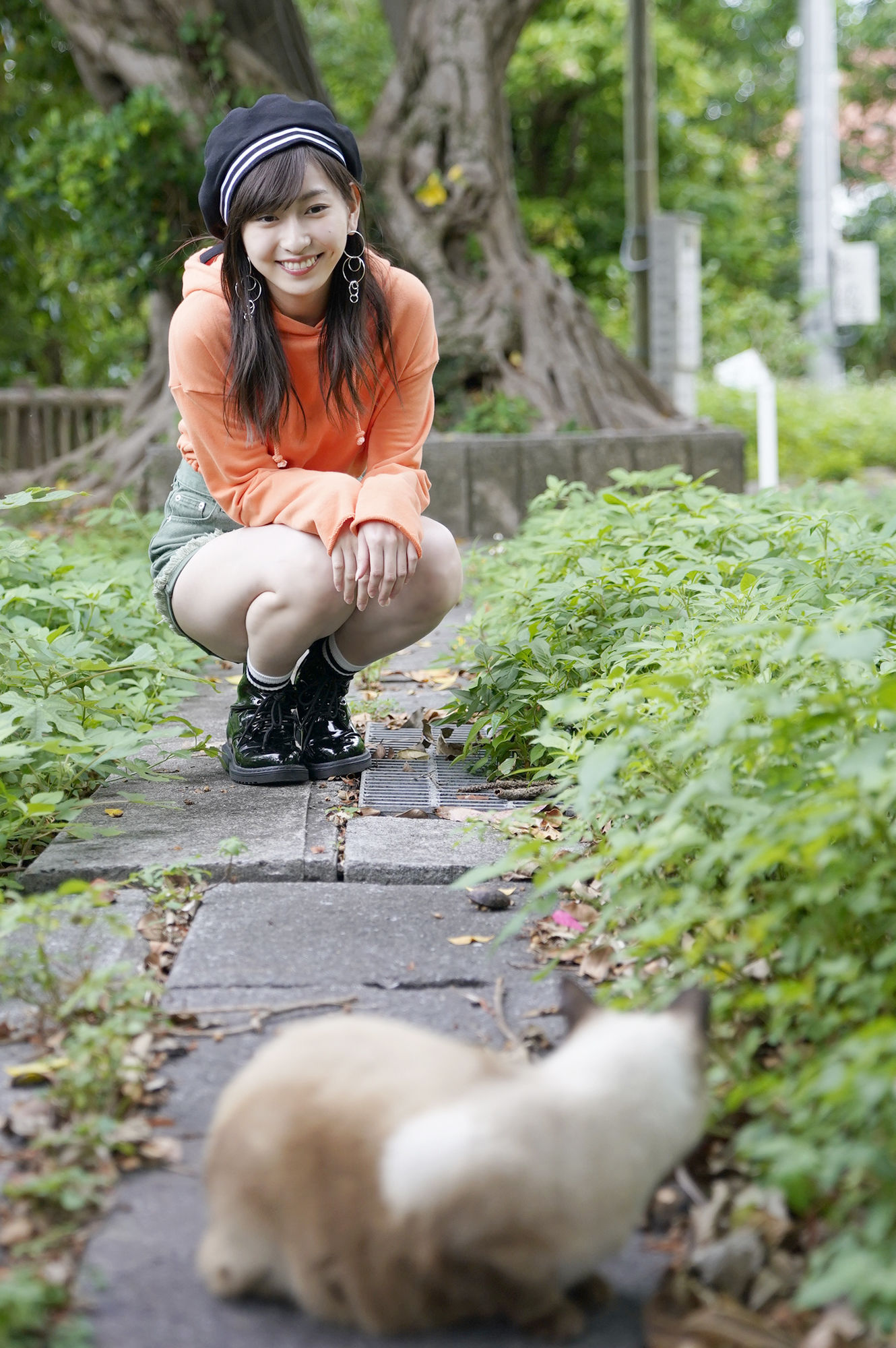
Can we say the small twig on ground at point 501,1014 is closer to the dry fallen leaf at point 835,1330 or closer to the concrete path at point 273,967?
the concrete path at point 273,967

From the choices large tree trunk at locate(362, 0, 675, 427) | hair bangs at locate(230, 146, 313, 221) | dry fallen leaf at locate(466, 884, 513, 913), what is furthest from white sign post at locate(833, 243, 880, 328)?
dry fallen leaf at locate(466, 884, 513, 913)

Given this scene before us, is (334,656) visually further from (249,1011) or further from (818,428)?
(818,428)

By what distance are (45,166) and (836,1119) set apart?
925 centimetres

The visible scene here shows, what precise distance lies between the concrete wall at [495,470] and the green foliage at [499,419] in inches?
10.7

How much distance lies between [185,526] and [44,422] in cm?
824

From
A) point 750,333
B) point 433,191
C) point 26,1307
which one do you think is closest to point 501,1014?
point 26,1307

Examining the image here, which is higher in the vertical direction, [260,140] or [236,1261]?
[260,140]

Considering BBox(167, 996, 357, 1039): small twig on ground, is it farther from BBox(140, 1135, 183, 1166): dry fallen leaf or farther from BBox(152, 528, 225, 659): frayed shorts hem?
BBox(152, 528, 225, 659): frayed shorts hem

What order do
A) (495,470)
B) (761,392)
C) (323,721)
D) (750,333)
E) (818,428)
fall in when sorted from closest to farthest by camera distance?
(323,721) < (495,470) < (761,392) < (818,428) < (750,333)

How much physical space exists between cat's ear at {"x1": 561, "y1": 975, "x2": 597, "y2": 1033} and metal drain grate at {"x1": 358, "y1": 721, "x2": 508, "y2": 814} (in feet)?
4.46

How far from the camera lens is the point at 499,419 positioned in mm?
7555

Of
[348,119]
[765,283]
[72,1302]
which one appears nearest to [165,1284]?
[72,1302]

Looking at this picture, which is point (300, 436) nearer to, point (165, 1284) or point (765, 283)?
point (165, 1284)

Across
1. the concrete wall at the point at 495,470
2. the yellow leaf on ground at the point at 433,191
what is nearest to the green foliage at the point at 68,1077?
the concrete wall at the point at 495,470
